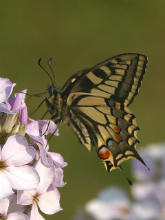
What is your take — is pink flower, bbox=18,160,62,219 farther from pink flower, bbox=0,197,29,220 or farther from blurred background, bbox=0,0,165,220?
blurred background, bbox=0,0,165,220

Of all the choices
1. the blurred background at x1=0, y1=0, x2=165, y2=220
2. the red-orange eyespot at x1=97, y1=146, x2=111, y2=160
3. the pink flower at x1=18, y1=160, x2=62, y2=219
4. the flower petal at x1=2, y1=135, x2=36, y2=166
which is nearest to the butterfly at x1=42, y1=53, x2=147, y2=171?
the red-orange eyespot at x1=97, y1=146, x2=111, y2=160

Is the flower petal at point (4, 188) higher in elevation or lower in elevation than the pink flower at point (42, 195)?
higher

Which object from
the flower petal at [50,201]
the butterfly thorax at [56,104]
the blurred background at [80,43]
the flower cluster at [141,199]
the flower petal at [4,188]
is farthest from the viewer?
the blurred background at [80,43]

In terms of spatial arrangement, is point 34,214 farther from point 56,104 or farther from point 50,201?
point 56,104

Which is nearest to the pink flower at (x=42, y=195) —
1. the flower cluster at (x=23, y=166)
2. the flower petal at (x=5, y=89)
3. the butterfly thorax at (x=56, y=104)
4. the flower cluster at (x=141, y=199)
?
the flower cluster at (x=23, y=166)

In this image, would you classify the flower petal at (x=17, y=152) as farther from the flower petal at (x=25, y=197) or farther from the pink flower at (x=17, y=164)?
the flower petal at (x=25, y=197)

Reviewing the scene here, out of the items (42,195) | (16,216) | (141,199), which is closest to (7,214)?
(16,216)

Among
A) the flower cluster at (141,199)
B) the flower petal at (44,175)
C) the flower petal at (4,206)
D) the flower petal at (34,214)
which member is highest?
the flower petal at (44,175)

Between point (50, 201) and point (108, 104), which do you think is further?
point (108, 104)
